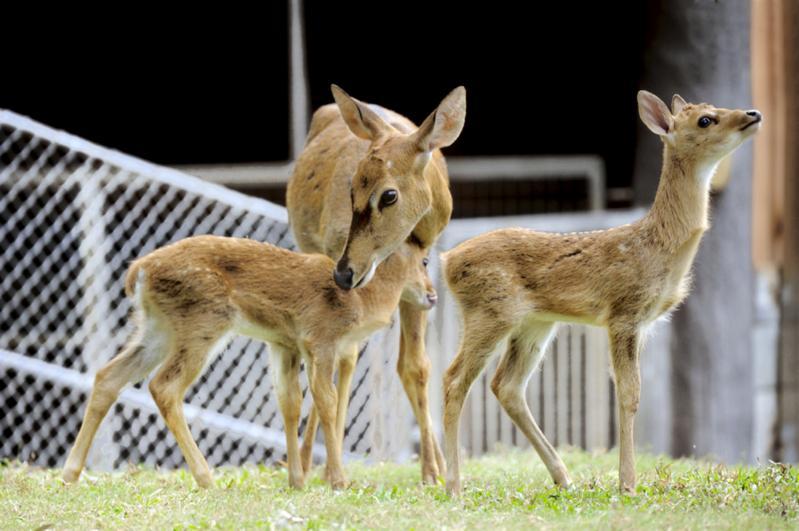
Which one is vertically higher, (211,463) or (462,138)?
(462,138)

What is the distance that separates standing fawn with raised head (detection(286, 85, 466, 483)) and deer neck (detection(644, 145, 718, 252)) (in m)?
0.95

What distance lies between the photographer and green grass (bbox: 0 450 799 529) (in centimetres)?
501

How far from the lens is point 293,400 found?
606 cm

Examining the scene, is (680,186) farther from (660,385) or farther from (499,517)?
(660,385)

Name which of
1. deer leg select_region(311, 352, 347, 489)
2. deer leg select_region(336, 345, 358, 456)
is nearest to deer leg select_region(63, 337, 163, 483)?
deer leg select_region(311, 352, 347, 489)

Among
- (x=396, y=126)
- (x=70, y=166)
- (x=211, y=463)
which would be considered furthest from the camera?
(x=70, y=166)

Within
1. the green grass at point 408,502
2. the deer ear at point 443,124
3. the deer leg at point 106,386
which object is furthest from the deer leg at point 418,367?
the deer leg at point 106,386

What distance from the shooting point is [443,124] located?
5.93 meters

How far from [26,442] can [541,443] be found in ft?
16.9

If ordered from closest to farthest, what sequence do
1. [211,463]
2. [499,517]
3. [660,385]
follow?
[499,517]
[211,463]
[660,385]

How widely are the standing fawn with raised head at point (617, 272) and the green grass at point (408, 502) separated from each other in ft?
0.93

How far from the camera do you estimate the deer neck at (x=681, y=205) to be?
5.57 meters

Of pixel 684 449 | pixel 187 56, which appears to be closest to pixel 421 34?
pixel 187 56

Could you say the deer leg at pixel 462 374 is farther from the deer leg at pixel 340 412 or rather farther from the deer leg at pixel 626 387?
the deer leg at pixel 340 412
